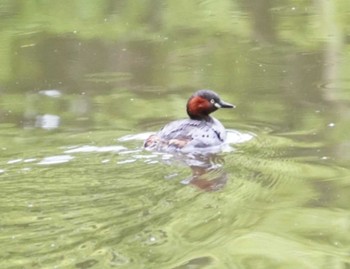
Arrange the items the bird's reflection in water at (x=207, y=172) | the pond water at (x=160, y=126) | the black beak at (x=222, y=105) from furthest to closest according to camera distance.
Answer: the black beak at (x=222, y=105)
the bird's reflection in water at (x=207, y=172)
the pond water at (x=160, y=126)

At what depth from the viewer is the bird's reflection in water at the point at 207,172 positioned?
7566 mm

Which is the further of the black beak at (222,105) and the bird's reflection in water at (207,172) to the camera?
the black beak at (222,105)

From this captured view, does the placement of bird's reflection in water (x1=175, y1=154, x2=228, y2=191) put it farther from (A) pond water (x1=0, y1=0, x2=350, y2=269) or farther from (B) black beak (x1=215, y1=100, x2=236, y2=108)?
(B) black beak (x1=215, y1=100, x2=236, y2=108)

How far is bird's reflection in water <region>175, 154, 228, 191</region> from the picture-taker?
7566 millimetres

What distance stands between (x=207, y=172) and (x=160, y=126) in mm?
1608

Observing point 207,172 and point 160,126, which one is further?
point 160,126

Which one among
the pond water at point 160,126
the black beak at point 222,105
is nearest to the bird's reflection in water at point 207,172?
the pond water at point 160,126

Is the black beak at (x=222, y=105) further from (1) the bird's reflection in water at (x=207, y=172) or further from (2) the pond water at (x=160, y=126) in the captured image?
(1) the bird's reflection in water at (x=207, y=172)

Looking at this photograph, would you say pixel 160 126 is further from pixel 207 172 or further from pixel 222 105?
pixel 207 172

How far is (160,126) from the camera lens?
948cm

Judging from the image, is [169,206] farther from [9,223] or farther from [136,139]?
[136,139]

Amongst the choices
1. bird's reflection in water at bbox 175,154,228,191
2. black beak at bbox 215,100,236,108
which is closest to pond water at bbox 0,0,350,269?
bird's reflection in water at bbox 175,154,228,191

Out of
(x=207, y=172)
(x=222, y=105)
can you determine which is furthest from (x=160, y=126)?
(x=207, y=172)

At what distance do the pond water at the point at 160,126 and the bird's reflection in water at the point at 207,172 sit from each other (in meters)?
0.02
